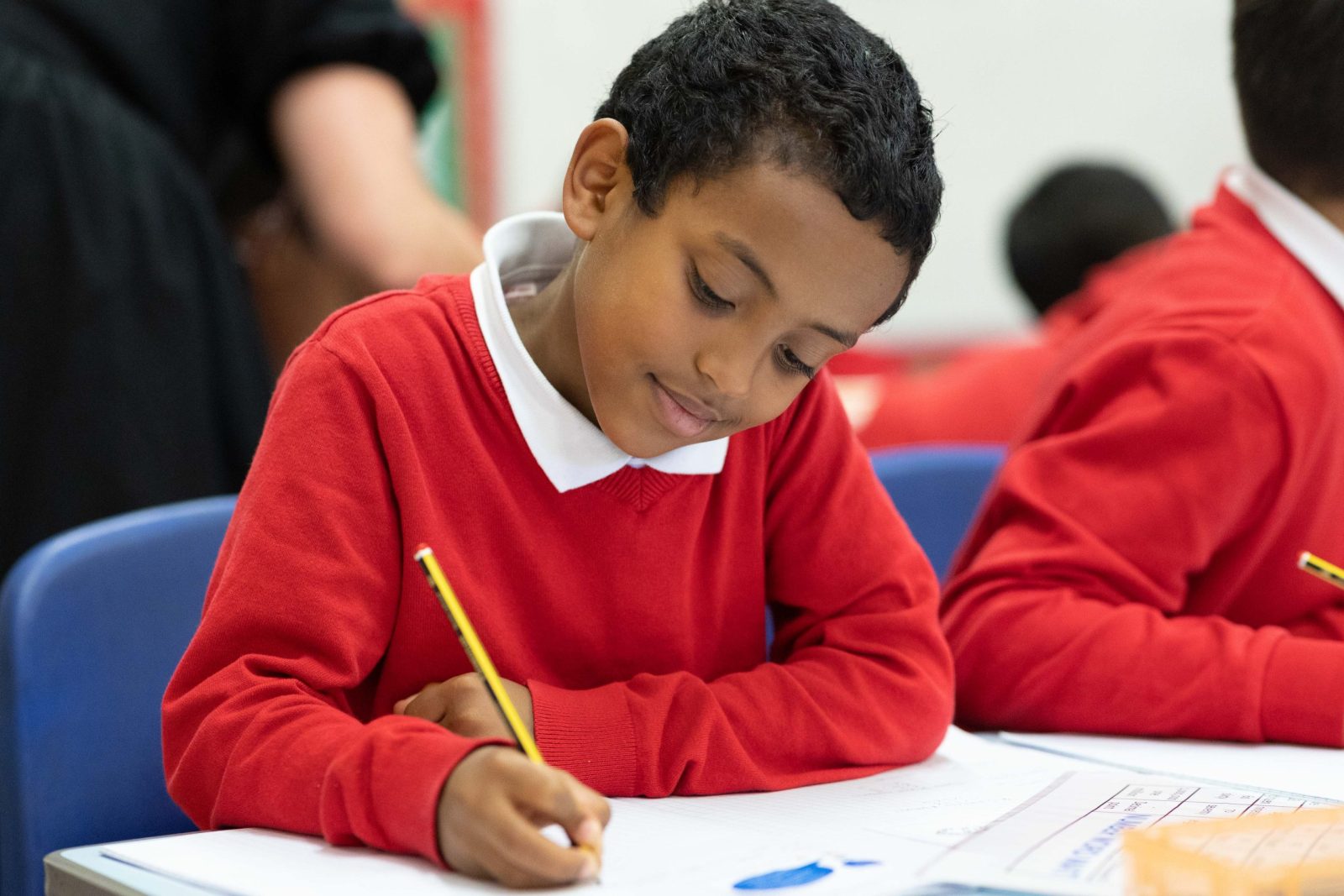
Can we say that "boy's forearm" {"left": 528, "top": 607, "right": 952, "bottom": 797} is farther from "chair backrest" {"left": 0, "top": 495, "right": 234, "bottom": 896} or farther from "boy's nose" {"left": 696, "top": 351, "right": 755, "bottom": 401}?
"chair backrest" {"left": 0, "top": 495, "right": 234, "bottom": 896}

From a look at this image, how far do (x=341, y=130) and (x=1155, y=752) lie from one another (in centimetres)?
104

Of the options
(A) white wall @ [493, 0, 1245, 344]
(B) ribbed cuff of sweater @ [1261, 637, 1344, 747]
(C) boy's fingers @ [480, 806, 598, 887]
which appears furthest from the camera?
(A) white wall @ [493, 0, 1245, 344]

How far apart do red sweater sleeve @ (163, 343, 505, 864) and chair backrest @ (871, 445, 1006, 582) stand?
30.1 inches

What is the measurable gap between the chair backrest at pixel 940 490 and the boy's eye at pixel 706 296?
2.39 feet

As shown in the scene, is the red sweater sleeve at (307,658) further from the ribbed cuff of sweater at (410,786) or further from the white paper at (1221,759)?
Answer: the white paper at (1221,759)

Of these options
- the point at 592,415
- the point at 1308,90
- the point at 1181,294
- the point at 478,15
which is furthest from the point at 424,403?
the point at 478,15

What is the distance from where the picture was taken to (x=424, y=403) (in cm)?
96

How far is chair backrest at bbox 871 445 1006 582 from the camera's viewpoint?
159 cm

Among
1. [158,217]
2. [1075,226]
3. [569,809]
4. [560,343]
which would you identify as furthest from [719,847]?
[1075,226]

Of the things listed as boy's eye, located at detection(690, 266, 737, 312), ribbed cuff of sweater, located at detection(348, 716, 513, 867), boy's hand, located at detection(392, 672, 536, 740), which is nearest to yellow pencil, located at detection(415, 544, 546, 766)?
ribbed cuff of sweater, located at detection(348, 716, 513, 867)

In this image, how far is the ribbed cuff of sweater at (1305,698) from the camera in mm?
1080

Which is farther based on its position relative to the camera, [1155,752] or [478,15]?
[478,15]

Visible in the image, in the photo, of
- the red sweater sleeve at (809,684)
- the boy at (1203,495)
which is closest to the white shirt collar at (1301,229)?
the boy at (1203,495)

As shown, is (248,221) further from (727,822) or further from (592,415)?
(727,822)
